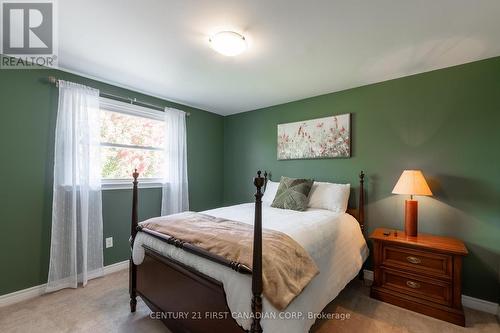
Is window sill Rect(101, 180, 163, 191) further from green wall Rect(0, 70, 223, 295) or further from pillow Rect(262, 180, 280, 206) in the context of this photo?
pillow Rect(262, 180, 280, 206)

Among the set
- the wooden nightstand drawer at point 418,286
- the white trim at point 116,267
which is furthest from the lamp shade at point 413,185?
the white trim at point 116,267

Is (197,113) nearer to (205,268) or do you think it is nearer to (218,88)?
(218,88)

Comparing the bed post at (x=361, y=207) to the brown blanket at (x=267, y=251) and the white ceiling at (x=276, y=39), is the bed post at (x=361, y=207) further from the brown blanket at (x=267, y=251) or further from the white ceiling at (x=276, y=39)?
the brown blanket at (x=267, y=251)

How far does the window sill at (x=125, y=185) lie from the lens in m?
2.87

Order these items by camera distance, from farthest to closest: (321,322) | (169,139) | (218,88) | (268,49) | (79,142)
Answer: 1. (169,139)
2. (218,88)
3. (79,142)
4. (268,49)
5. (321,322)

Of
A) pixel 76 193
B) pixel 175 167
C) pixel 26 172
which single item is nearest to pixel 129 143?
pixel 175 167

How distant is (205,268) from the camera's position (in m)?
1.40

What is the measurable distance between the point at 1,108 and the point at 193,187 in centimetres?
239

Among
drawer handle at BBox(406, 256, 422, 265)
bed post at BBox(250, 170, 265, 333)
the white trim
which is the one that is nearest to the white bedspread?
bed post at BBox(250, 170, 265, 333)

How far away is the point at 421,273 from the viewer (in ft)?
6.88

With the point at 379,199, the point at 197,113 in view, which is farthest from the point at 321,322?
the point at 197,113

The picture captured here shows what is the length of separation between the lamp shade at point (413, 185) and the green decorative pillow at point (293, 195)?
0.95 metres

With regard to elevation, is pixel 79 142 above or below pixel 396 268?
above

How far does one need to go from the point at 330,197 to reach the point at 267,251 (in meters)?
1.70
